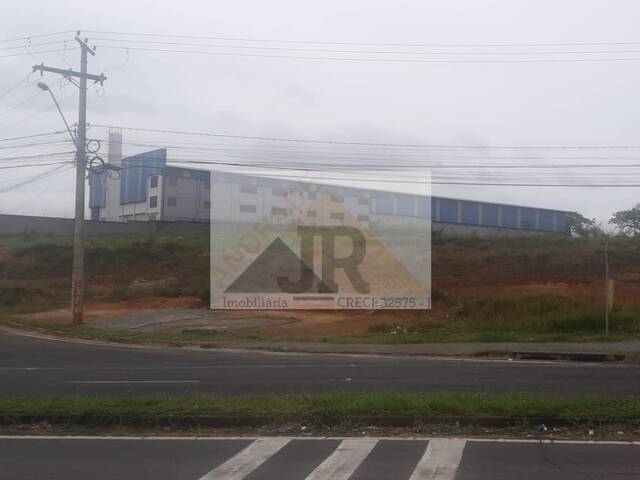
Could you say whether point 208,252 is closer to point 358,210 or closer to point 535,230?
point 358,210

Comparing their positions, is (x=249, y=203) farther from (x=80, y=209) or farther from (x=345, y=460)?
(x=345, y=460)

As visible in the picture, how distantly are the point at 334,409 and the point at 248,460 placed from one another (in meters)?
2.14

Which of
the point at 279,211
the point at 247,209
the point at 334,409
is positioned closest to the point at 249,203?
the point at 247,209

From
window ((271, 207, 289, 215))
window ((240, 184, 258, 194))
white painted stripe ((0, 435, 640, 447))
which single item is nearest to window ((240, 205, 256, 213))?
window ((240, 184, 258, 194))

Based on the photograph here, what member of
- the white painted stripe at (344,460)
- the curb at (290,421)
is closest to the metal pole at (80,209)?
the curb at (290,421)

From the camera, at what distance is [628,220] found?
257 ft

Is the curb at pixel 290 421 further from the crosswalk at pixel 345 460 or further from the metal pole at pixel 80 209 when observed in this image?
the metal pole at pixel 80 209

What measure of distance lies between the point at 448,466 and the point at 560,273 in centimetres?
3904

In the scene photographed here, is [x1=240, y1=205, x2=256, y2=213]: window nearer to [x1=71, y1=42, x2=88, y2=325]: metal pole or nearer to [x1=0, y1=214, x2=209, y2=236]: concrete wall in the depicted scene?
[x1=0, y1=214, x2=209, y2=236]: concrete wall

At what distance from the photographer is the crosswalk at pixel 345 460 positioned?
23.3ft

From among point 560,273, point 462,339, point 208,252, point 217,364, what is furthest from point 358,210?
point 217,364

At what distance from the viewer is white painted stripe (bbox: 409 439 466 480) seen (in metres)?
6.98

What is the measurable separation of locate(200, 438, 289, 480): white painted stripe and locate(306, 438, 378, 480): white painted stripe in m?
0.69

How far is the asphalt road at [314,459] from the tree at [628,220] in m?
74.5
